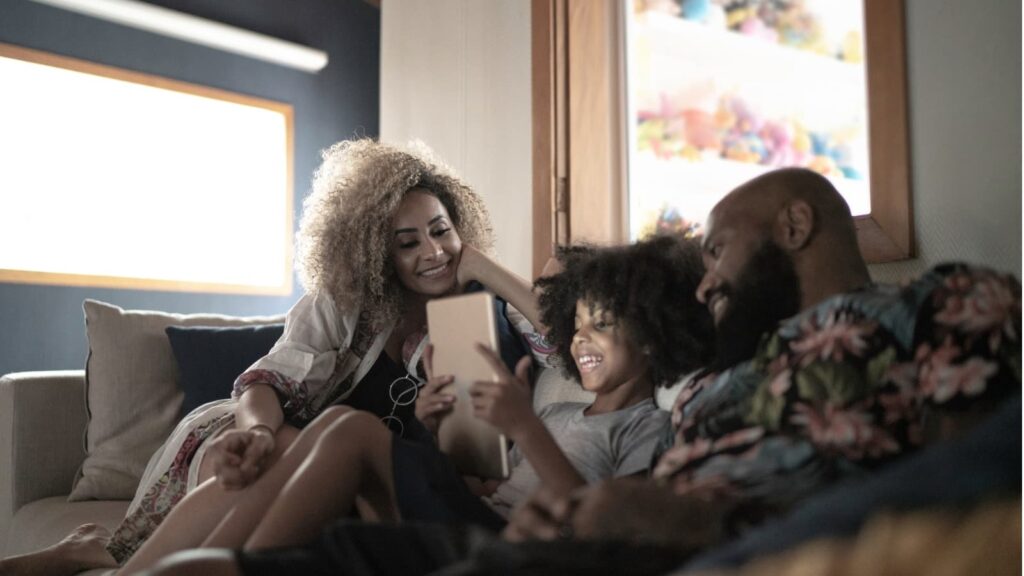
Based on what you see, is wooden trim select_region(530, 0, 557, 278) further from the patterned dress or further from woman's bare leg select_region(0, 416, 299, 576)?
woman's bare leg select_region(0, 416, 299, 576)

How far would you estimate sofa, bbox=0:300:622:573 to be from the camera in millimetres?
2406

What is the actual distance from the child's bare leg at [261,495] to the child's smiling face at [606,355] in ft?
1.37

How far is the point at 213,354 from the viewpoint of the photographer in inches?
95.0

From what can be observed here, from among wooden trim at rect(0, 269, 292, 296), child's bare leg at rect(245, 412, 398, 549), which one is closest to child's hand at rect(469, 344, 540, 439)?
child's bare leg at rect(245, 412, 398, 549)

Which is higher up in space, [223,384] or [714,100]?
[714,100]

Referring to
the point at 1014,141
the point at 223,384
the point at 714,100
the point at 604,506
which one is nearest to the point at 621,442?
the point at 604,506

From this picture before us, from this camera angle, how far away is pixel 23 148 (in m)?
3.81

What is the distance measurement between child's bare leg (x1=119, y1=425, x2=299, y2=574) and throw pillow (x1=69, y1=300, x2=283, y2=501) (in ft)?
3.06

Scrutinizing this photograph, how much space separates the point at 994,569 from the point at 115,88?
3991 millimetres

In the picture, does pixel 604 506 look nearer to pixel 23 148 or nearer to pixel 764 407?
pixel 764 407

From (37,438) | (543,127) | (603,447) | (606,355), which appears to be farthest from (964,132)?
(37,438)

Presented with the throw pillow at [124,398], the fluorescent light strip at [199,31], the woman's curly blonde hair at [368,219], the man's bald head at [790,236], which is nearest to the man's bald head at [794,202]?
the man's bald head at [790,236]

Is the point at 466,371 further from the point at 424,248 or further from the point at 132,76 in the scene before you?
the point at 132,76

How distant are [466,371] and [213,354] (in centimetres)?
113
